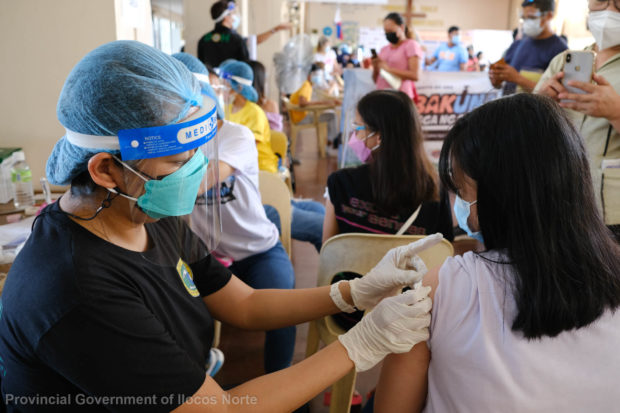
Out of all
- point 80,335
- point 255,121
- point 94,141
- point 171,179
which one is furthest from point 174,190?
point 255,121

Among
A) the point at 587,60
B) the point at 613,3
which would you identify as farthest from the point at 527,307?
the point at 613,3

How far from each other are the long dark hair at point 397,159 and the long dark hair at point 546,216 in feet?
2.75

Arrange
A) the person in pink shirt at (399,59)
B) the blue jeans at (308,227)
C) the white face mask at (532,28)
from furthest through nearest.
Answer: the person in pink shirt at (399,59)
the white face mask at (532,28)
the blue jeans at (308,227)

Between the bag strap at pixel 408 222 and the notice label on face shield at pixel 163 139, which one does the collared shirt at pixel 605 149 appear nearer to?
the bag strap at pixel 408 222

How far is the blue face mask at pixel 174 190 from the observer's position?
0.86m

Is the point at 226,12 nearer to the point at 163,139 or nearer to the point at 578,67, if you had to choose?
the point at 578,67

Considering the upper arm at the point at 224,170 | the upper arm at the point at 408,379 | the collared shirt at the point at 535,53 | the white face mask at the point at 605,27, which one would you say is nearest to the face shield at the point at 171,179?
the upper arm at the point at 408,379

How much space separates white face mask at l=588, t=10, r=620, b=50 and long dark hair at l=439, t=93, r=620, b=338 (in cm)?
103

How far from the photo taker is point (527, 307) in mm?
741

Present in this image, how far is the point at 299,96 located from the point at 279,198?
3647 millimetres

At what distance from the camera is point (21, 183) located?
1904 mm

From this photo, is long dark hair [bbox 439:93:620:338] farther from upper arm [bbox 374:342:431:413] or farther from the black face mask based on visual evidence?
the black face mask

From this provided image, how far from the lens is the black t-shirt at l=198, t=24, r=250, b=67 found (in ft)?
12.1

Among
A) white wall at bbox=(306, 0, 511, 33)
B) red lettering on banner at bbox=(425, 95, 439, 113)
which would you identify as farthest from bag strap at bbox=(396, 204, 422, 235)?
white wall at bbox=(306, 0, 511, 33)
